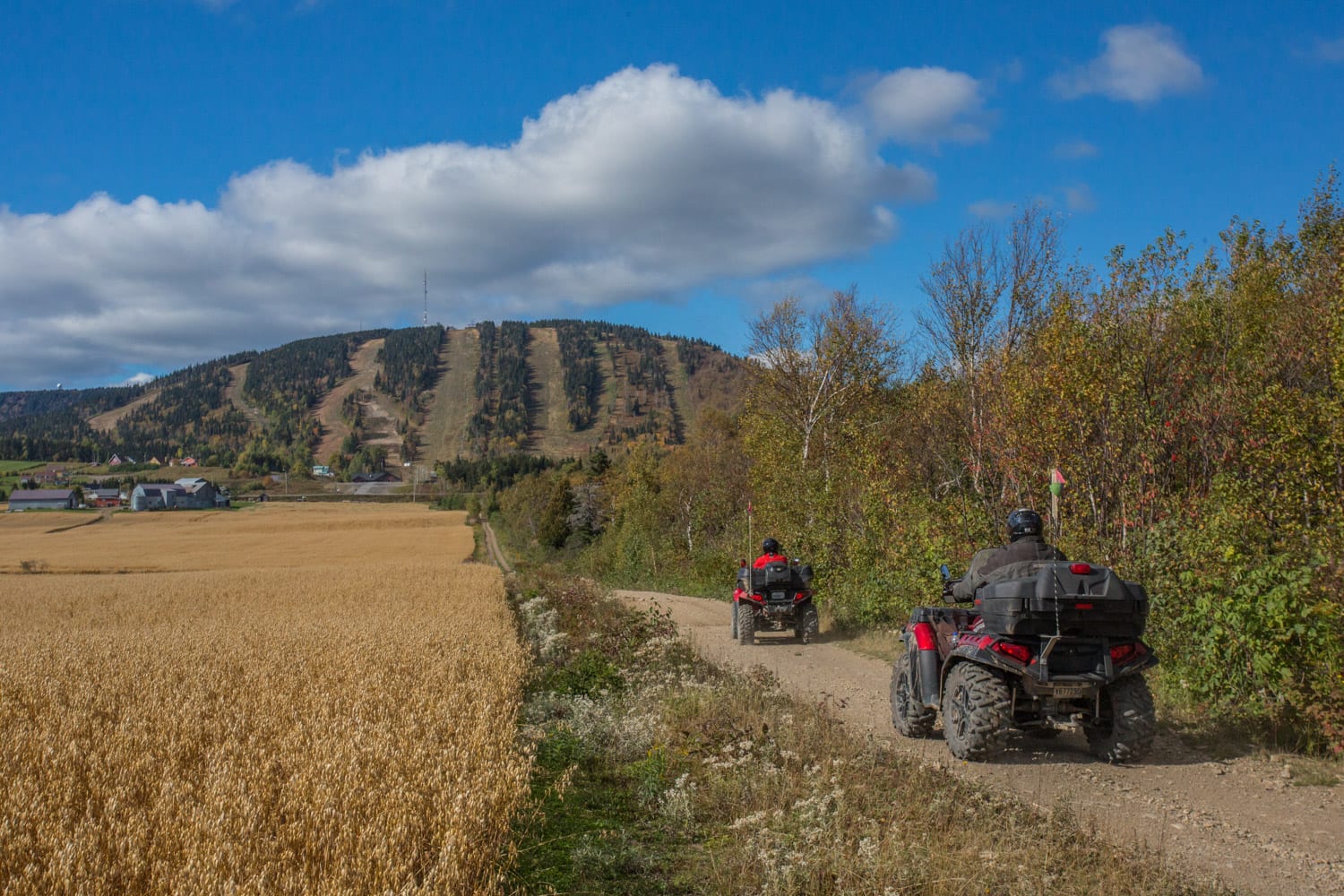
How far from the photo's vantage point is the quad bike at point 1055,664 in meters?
6.47

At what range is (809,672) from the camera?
1240 centimetres

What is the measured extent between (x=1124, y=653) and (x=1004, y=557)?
118 cm

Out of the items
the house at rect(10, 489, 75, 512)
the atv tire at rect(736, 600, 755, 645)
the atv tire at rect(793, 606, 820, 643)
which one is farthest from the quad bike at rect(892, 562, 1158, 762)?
the house at rect(10, 489, 75, 512)

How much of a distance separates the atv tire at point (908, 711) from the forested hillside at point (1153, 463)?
254 centimetres

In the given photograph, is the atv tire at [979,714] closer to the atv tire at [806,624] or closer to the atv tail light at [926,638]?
the atv tail light at [926,638]

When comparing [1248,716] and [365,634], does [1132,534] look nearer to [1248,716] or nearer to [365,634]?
[1248,716]

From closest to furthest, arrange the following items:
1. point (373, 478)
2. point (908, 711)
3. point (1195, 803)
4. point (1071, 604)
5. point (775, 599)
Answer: point (1195, 803), point (1071, 604), point (908, 711), point (775, 599), point (373, 478)

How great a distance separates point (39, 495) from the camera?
108m

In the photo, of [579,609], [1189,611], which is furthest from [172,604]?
[1189,611]

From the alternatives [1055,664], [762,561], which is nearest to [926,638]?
[1055,664]

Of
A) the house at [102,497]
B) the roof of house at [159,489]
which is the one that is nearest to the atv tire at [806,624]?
the roof of house at [159,489]

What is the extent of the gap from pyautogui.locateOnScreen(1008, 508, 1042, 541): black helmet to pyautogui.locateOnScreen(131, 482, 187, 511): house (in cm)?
12864

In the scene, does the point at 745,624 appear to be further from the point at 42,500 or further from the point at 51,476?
the point at 51,476

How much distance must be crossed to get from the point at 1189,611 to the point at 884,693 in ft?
11.9
